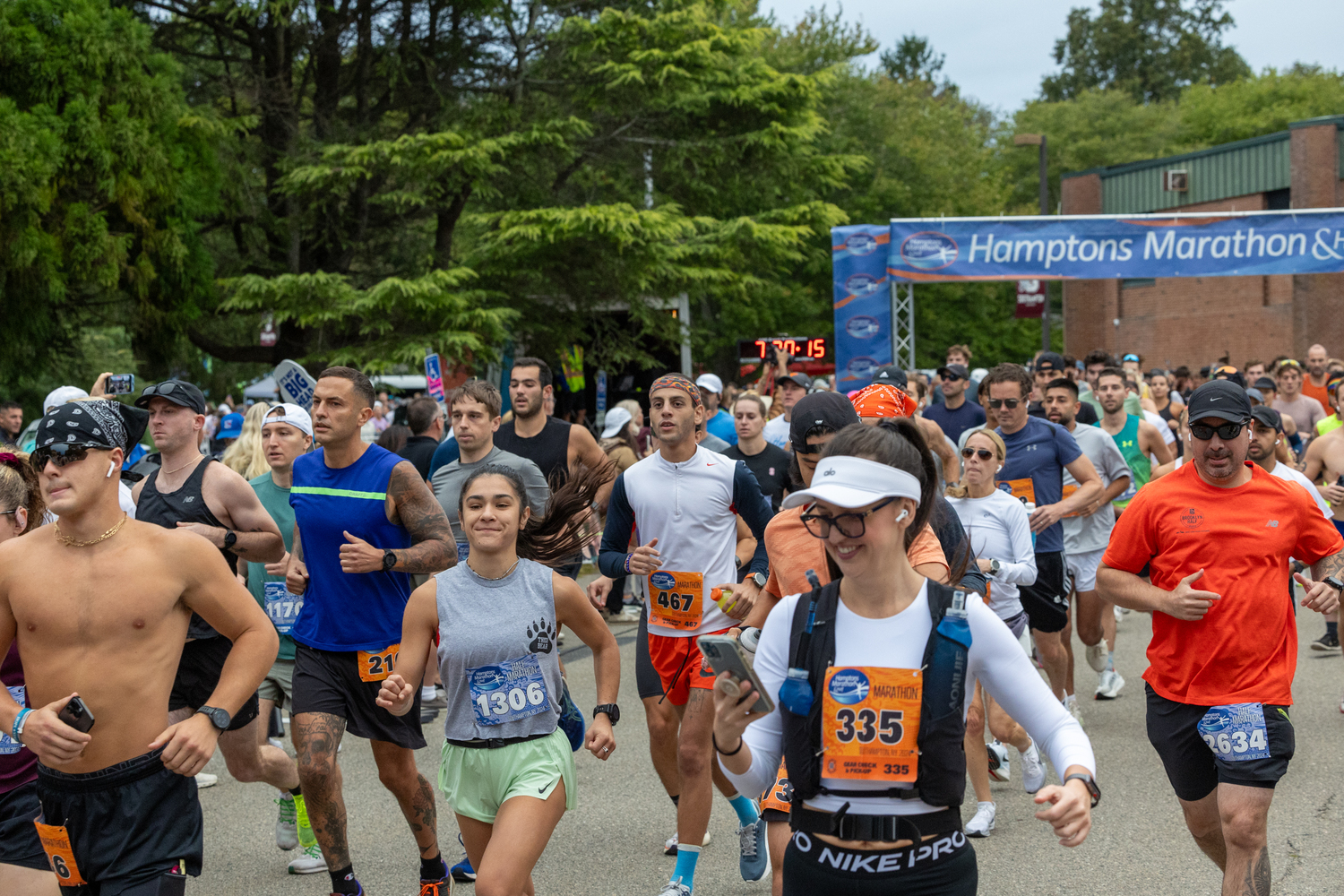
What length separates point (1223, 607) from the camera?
4379mm

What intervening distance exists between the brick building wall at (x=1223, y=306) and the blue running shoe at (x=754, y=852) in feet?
96.4

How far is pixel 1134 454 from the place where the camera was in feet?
32.4

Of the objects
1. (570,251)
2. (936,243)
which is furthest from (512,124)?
(936,243)

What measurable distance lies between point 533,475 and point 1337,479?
4903mm

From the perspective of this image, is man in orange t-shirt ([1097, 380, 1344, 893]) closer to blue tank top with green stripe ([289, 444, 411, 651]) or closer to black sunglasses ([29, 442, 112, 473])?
blue tank top with green stripe ([289, 444, 411, 651])

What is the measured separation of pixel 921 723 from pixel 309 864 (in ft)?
13.0

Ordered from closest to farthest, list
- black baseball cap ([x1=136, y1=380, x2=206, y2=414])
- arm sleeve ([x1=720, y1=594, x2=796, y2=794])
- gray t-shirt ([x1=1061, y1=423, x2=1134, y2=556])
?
1. arm sleeve ([x1=720, y1=594, x2=796, y2=794])
2. black baseball cap ([x1=136, y1=380, x2=206, y2=414])
3. gray t-shirt ([x1=1061, y1=423, x2=1134, y2=556])

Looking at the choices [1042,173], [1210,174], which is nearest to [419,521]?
[1042,173]

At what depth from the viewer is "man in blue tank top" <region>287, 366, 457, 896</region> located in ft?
16.6

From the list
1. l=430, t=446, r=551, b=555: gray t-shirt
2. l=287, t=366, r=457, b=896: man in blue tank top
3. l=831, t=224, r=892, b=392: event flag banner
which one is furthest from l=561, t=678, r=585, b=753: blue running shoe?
l=831, t=224, r=892, b=392: event flag banner

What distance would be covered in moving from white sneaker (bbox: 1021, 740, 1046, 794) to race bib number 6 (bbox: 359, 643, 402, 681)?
3250 millimetres

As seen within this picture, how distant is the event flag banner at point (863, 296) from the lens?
51.2 feet

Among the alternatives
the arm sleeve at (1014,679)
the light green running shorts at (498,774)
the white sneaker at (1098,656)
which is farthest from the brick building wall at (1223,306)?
the arm sleeve at (1014,679)

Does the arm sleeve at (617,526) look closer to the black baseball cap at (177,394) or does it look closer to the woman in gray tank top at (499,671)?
the woman in gray tank top at (499,671)
